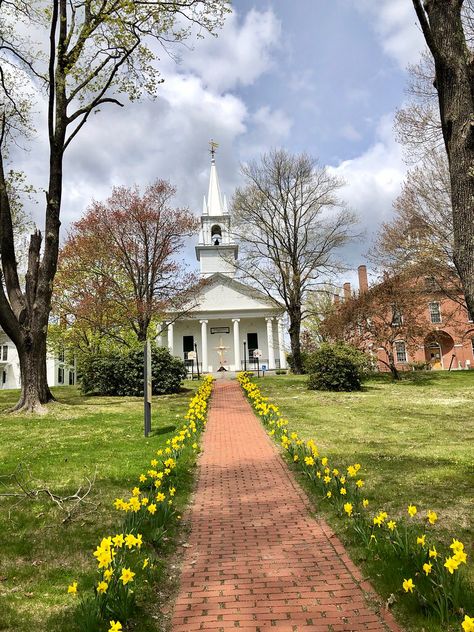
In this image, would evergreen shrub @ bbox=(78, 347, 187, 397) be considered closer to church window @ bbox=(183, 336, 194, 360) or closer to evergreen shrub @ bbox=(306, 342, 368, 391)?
evergreen shrub @ bbox=(306, 342, 368, 391)

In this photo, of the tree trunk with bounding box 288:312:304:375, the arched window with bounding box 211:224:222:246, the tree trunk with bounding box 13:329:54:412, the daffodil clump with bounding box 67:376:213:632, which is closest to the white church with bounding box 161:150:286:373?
the arched window with bounding box 211:224:222:246

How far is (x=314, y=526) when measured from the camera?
15.7ft

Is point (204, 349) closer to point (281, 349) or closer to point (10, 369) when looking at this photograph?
point (281, 349)

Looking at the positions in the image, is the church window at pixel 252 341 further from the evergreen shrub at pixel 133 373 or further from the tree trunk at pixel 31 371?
the tree trunk at pixel 31 371

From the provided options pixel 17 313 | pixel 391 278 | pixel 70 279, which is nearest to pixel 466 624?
pixel 17 313

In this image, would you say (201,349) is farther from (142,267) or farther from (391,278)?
(391,278)

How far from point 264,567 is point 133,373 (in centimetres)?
1513

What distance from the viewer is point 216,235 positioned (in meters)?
44.2

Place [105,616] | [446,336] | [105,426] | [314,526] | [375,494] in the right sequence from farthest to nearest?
1. [446,336]
2. [105,426]
3. [375,494]
4. [314,526]
5. [105,616]

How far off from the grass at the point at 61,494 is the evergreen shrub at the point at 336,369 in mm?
7678

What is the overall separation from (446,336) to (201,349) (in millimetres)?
23259

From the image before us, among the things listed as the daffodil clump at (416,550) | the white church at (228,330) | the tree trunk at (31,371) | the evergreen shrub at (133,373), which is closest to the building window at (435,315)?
the white church at (228,330)

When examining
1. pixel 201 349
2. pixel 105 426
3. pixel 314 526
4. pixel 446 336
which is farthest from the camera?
pixel 446 336

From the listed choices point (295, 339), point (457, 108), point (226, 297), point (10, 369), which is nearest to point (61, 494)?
point (457, 108)
